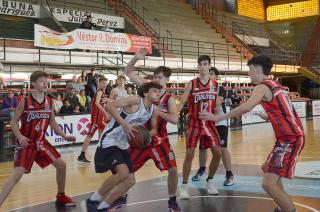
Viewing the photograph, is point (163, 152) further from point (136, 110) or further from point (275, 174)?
point (275, 174)

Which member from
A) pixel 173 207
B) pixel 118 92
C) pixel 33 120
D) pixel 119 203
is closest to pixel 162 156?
pixel 173 207

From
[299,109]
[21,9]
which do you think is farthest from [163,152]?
[299,109]

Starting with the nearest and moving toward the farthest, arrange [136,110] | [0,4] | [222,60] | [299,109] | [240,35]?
[136,110] < [0,4] < [299,109] < [222,60] < [240,35]

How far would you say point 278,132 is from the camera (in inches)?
189

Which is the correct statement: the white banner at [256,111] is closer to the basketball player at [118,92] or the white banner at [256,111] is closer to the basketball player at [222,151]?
the basketball player at [118,92]

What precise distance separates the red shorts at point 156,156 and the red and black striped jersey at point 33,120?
4.12ft

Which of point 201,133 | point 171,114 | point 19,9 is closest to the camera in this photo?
point 171,114

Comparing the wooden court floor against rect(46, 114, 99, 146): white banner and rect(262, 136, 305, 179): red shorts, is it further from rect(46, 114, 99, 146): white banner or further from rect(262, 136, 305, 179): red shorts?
rect(262, 136, 305, 179): red shorts

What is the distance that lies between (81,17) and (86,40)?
14.6ft

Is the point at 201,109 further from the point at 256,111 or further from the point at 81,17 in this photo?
the point at 81,17

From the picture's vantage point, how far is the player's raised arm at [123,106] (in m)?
4.97

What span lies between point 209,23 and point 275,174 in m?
26.3

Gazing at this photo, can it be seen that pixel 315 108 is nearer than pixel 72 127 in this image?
No

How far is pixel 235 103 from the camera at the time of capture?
2109cm
